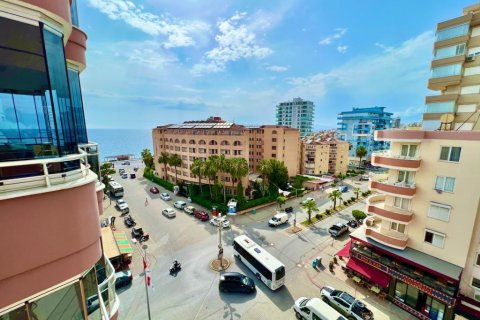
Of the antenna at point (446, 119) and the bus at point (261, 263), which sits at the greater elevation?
the antenna at point (446, 119)

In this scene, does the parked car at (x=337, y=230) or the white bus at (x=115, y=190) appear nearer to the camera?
the parked car at (x=337, y=230)

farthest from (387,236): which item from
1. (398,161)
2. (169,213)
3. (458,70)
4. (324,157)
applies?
(324,157)

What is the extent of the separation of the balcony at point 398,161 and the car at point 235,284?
16.6 m

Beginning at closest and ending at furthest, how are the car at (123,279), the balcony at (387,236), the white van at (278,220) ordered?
the balcony at (387,236) < the car at (123,279) < the white van at (278,220)

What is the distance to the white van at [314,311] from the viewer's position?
15.6 metres

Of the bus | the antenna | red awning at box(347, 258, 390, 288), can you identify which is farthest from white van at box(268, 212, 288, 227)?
the antenna

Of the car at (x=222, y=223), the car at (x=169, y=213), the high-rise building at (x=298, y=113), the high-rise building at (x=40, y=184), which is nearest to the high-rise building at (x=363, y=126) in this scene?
the high-rise building at (x=298, y=113)

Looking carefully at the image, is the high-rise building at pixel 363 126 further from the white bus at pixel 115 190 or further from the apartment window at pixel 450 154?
the white bus at pixel 115 190

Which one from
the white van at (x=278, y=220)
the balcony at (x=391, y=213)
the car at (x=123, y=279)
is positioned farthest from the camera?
the white van at (x=278, y=220)

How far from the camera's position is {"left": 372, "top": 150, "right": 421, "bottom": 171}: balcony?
685 inches

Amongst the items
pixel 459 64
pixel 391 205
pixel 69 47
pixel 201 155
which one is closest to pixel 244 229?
pixel 391 205

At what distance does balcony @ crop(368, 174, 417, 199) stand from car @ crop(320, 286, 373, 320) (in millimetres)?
9762

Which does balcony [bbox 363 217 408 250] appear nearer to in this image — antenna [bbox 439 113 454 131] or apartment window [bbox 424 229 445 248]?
apartment window [bbox 424 229 445 248]

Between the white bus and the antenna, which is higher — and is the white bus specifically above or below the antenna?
below
